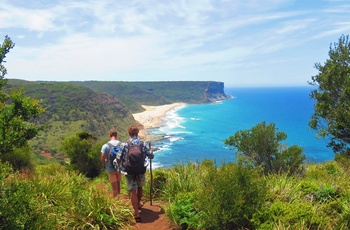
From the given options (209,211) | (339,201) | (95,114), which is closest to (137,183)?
(209,211)

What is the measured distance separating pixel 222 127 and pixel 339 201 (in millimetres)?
121712

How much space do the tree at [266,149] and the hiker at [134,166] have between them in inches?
479

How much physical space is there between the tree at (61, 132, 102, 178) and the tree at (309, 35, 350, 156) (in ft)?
53.9

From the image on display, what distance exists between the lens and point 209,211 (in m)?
5.58

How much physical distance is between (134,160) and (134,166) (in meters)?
0.15

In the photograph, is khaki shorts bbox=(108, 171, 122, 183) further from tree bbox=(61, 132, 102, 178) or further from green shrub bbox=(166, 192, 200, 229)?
tree bbox=(61, 132, 102, 178)

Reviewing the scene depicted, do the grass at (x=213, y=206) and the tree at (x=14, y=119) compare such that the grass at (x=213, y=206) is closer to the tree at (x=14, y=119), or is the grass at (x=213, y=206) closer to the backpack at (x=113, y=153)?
the backpack at (x=113, y=153)

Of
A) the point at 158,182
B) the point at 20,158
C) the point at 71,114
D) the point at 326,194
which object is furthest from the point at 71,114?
the point at 326,194

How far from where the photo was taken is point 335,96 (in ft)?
47.6

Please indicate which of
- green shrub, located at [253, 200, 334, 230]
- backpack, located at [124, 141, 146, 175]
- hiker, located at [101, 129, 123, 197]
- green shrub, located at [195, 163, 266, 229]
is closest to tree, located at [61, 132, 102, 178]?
hiker, located at [101, 129, 123, 197]

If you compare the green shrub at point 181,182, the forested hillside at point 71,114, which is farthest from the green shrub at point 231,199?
the forested hillside at point 71,114

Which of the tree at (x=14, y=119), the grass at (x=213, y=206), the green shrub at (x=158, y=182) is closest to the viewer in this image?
the grass at (x=213, y=206)

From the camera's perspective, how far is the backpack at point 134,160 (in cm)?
702

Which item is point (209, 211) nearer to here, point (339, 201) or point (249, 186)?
point (249, 186)
